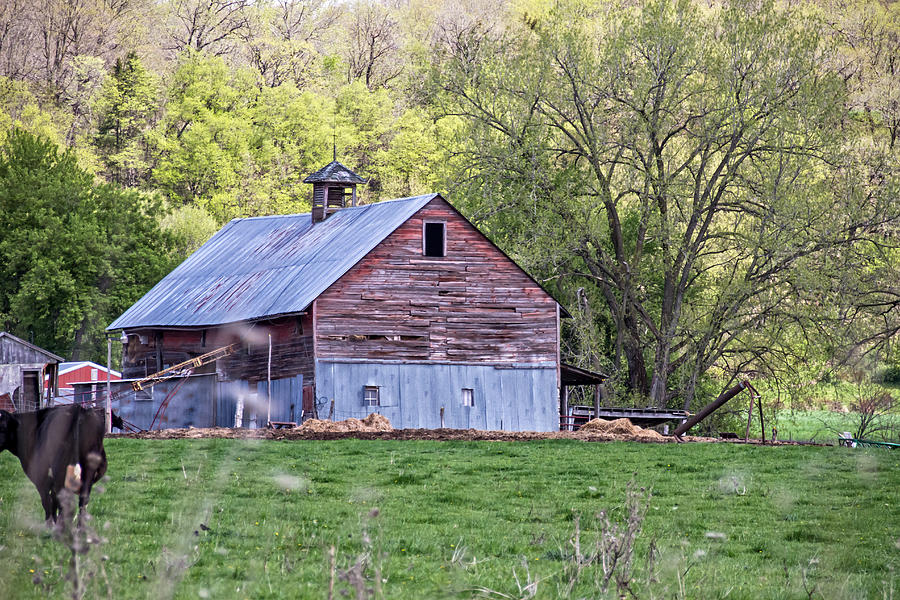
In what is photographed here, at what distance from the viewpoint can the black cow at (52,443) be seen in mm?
12500

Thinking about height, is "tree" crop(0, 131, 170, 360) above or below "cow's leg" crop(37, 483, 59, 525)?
above

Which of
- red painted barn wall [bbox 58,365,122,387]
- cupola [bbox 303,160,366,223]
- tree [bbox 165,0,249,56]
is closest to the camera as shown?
cupola [bbox 303,160,366,223]

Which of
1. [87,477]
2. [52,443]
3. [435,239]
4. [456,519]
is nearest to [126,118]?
[435,239]

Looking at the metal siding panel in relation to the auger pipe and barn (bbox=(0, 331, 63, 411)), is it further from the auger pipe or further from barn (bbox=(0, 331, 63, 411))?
barn (bbox=(0, 331, 63, 411))

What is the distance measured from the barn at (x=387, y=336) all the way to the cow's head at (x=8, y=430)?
21.1 m

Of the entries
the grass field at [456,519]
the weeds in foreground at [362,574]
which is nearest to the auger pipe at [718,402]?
the grass field at [456,519]

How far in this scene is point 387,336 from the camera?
36.1m

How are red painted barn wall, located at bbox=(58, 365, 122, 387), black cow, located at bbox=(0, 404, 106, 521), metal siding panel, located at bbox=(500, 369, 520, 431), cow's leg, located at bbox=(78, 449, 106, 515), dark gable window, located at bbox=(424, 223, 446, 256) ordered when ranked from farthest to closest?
red painted barn wall, located at bbox=(58, 365, 122, 387)
dark gable window, located at bbox=(424, 223, 446, 256)
metal siding panel, located at bbox=(500, 369, 520, 431)
black cow, located at bbox=(0, 404, 106, 521)
cow's leg, located at bbox=(78, 449, 106, 515)

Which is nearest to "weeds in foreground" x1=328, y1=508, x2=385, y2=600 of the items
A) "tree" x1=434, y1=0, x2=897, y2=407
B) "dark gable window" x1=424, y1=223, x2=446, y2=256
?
"dark gable window" x1=424, y1=223, x2=446, y2=256

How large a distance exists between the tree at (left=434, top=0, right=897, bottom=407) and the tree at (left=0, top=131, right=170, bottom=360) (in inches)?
818

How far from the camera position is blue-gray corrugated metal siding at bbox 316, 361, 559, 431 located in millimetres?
35062

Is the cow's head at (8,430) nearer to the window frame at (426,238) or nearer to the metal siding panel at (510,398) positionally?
the window frame at (426,238)

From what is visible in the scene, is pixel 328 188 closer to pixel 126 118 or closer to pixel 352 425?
pixel 352 425

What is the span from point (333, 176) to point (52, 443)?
3178 centimetres
